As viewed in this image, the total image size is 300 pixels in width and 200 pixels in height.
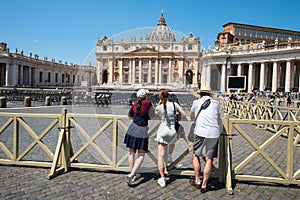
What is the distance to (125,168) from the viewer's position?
17.6 feet

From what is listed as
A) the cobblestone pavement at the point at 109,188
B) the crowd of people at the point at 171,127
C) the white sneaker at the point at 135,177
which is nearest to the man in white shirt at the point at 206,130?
the crowd of people at the point at 171,127

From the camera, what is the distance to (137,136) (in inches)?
185

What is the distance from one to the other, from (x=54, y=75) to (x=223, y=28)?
191 feet

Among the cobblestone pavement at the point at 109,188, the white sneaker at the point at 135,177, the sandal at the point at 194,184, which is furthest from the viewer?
the white sneaker at the point at 135,177

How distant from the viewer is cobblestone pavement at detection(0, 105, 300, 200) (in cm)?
435

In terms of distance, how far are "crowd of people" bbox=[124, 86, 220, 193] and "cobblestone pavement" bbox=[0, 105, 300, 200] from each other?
233mm

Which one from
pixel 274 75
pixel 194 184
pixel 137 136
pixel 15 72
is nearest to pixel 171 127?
pixel 137 136

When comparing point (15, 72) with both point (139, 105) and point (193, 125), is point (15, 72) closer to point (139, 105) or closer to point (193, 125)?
point (139, 105)

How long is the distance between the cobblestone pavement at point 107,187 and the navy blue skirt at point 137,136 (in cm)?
77

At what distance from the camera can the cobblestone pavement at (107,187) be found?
435 centimetres

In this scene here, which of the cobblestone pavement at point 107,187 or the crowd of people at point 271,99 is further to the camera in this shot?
the crowd of people at point 271,99

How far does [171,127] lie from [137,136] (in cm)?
65

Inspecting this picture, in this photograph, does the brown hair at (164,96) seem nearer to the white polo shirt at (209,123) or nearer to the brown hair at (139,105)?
the brown hair at (139,105)

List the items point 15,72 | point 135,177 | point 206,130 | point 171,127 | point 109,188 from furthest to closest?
point 15,72 → point 135,177 → point 109,188 → point 171,127 → point 206,130
